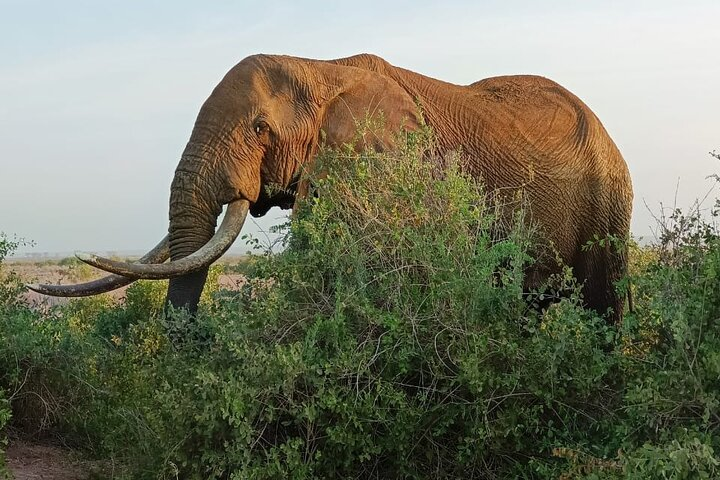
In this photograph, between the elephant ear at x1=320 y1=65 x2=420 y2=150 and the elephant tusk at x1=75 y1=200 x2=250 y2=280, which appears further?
the elephant ear at x1=320 y1=65 x2=420 y2=150

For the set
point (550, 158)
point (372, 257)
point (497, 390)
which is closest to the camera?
point (497, 390)

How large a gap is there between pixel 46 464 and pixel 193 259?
160 centimetres

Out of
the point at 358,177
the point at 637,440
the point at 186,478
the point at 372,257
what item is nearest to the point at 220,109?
the point at 358,177

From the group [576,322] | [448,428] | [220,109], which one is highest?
[220,109]

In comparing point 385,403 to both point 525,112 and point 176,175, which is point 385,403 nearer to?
point 176,175

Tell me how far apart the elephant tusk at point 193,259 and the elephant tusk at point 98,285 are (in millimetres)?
515

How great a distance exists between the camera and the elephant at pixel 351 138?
24.9 feet

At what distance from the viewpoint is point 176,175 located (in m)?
7.70

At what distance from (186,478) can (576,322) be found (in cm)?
206

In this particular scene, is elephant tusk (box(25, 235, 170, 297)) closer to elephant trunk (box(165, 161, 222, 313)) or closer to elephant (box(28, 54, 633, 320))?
elephant (box(28, 54, 633, 320))

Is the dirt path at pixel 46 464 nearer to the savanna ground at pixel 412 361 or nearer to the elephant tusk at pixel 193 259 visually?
the savanna ground at pixel 412 361

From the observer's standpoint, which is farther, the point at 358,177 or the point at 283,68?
the point at 283,68

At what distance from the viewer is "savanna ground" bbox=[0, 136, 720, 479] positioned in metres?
5.07

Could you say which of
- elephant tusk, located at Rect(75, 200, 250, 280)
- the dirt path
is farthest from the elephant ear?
the dirt path
